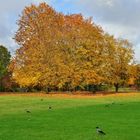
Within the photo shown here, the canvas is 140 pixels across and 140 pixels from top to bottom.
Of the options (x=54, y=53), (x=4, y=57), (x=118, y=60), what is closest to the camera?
(x=54, y=53)

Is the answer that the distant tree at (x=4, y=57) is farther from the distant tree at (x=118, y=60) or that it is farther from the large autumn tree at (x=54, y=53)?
the distant tree at (x=118, y=60)

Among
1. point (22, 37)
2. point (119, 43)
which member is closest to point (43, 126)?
point (22, 37)

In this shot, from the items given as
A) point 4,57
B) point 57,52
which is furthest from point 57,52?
point 4,57

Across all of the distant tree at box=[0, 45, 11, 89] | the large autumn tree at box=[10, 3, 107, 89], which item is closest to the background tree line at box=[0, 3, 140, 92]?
the large autumn tree at box=[10, 3, 107, 89]

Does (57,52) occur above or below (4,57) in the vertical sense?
below

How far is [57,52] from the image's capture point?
78.5 metres

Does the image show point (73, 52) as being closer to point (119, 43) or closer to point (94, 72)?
point (94, 72)

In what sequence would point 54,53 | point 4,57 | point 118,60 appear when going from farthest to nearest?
point 4,57, point 118,60, point 54,53

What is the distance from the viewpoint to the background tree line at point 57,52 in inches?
3061

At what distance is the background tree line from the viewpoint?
77.8 meters

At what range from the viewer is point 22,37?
268 ft

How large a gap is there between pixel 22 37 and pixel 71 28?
28.9ft

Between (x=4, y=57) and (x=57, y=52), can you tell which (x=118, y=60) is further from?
(x=4, y=57)

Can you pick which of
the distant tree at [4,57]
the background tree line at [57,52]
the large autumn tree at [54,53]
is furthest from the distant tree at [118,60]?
the distant tree at [4,57]
